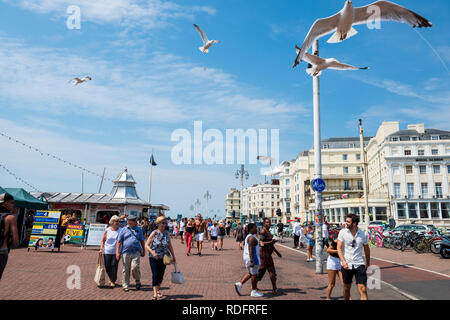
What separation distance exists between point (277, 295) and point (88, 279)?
5.02 meters

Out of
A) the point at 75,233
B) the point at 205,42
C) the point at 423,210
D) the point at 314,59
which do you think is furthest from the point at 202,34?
the point at 423,210

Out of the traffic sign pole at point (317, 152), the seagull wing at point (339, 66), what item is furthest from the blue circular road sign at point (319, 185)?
the seagull wing at point (339, 66)

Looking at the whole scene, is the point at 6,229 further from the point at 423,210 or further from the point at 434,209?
the point at 434,209

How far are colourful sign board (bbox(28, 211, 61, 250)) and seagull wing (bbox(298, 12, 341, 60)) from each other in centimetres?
1383

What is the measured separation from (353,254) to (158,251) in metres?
3.76

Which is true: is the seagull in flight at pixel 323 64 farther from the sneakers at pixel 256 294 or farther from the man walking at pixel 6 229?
the man walking at pixel 6 229

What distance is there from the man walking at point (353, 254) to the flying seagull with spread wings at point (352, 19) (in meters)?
4.58

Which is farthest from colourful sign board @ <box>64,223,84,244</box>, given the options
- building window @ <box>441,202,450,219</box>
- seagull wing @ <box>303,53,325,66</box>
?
building window @ <box>441,202,450,219</box>

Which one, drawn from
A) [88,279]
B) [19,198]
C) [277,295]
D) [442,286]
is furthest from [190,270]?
[19,198]

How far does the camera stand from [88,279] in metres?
8.93

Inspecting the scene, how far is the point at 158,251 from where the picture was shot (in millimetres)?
6910

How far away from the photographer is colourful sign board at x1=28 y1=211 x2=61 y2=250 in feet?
51.6

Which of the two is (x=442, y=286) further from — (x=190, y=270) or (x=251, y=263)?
(x=190, y=270)

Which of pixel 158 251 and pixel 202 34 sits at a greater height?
pixel 202 34
